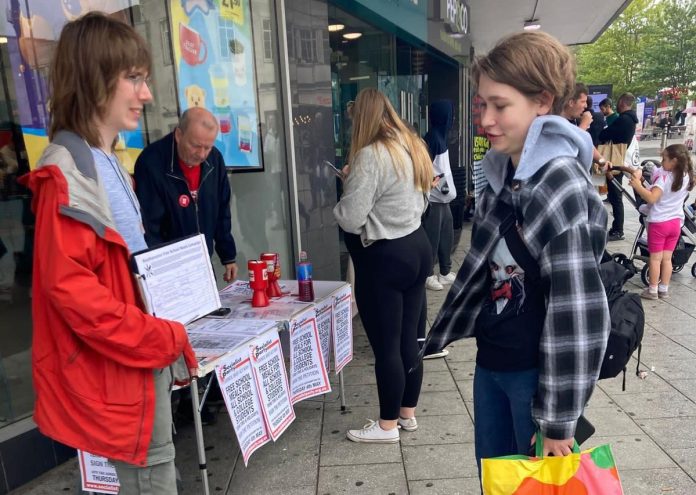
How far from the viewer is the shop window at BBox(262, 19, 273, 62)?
14.5 ft

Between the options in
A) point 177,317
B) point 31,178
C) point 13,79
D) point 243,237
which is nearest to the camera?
point 31,178

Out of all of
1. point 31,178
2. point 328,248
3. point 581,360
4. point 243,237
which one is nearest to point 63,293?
point 31,178

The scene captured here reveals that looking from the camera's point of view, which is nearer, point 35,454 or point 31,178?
point 31,178

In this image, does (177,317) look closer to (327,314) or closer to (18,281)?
(327,314)

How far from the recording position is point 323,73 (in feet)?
15.9

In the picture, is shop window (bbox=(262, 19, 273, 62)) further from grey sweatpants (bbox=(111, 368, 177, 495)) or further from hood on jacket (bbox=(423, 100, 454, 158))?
grey sweatpants (bbox=(111, 368, 177, 495))

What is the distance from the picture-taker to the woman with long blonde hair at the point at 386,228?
9.29 ft

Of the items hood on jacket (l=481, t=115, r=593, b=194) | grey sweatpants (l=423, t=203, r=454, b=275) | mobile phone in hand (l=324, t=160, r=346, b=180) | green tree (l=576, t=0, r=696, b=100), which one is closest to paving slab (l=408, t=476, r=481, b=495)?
mobile phone in hand (l=324, t=160, r=346, b=180)

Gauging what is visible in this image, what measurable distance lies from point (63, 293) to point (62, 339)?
0.21 meters

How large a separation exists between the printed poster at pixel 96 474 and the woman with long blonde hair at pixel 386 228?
54.5 inches

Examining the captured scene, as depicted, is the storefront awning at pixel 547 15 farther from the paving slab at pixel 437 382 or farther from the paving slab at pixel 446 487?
the paving slab at pixel 446 487

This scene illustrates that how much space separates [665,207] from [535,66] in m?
4.82

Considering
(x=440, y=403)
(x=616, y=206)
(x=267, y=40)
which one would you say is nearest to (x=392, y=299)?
(x=440, y=403)

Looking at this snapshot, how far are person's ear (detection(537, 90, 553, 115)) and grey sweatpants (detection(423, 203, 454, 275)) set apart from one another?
414 cm
